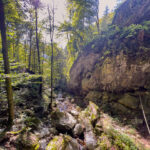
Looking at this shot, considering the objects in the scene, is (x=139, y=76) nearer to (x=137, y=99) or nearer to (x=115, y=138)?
(x=137, y=99)

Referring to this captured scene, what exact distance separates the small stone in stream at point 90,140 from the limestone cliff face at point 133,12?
488 inches

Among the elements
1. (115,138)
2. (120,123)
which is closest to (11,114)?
(115,138)

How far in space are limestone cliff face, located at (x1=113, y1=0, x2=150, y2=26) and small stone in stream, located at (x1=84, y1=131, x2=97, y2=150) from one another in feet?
40.7

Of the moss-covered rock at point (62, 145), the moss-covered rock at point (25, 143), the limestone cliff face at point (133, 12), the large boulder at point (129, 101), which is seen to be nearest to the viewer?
the moss-covered rock at point (25, 143)

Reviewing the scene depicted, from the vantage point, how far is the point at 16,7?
4.48m

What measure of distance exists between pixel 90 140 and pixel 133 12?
47.9 ft

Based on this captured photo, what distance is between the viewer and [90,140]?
4.32 metres

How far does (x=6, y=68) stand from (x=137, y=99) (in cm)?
944

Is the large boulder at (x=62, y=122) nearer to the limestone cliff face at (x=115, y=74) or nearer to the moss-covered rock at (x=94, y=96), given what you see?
the moss-covered rock at (x=94, y=96)

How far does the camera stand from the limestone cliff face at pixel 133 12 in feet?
28.8

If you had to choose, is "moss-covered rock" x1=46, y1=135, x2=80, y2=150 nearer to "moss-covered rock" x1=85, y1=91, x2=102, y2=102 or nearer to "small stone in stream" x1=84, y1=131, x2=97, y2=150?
"small stone in stream" x1=84, y1=131, x2=97, y2=150

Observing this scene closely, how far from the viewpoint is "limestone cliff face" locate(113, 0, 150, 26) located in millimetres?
8773

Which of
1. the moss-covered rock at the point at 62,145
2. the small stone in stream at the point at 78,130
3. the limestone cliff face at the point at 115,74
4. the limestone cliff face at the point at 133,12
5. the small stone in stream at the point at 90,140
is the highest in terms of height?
the limestone cliff face at the point at 133,12

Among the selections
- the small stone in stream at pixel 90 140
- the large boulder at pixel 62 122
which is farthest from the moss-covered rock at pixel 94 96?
the small stone in stream at pixel 90 140
